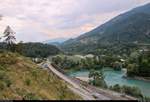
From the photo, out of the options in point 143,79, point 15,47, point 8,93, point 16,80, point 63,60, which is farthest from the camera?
point 63,60

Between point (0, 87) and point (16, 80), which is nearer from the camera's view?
point (0, 87)

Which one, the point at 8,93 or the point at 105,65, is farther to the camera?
the point at 105,65

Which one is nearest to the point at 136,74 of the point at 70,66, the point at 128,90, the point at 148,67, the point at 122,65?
the point at 148,67

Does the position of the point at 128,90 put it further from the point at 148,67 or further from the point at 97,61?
the point at 97,61

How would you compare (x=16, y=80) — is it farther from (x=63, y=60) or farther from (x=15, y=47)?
(x=63, y=60)

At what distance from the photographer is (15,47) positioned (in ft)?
184

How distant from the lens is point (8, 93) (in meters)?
12.7

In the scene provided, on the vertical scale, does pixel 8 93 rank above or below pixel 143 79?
above

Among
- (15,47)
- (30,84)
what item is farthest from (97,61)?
(30,84)

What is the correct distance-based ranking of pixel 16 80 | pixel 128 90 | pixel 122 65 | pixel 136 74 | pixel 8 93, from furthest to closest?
1. pixel 122 65
2. pixel 136 74
3. pixel 128 90
4. pixel 16 80
5. pixel 8 93

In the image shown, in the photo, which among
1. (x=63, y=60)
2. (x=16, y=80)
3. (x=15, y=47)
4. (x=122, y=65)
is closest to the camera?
(x=16, y=80)

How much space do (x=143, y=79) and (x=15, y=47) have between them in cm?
4952

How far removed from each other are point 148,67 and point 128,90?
51.8 meters

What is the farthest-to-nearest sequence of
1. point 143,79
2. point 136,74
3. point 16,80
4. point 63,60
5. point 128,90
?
point 63,60 < point 136,74 < point 143,79 < point 128,90 < point 16,80
